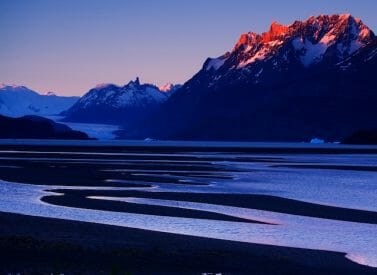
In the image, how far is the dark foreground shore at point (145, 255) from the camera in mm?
26562

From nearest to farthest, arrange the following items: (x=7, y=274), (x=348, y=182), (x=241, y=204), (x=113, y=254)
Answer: (x=7, y=274) → (x=113, y=254) → (x=241, y=204) → (x=348, y=182)

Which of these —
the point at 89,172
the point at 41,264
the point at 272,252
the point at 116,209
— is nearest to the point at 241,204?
the point at 116,209

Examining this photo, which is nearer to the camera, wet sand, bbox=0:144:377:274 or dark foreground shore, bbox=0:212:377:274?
dark foreground shore, bbox=0:212:377:274

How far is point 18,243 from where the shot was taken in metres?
30.6

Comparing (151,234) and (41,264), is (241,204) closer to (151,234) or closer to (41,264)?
(151,234)

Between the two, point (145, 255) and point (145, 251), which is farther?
point (145, 251)

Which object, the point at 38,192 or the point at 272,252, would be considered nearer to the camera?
the point at 272,252

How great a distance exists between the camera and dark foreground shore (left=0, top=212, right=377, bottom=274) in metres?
26.6

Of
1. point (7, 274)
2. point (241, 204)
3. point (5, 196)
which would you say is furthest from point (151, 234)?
point (5, 196)

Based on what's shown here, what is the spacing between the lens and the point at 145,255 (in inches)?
1140

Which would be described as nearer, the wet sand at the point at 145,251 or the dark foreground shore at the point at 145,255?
the dark foreground shore at the point at 145,255

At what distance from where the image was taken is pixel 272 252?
30.5 m

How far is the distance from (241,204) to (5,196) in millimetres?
16376

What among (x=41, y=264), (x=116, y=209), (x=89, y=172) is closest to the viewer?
(x=41, y=264)
